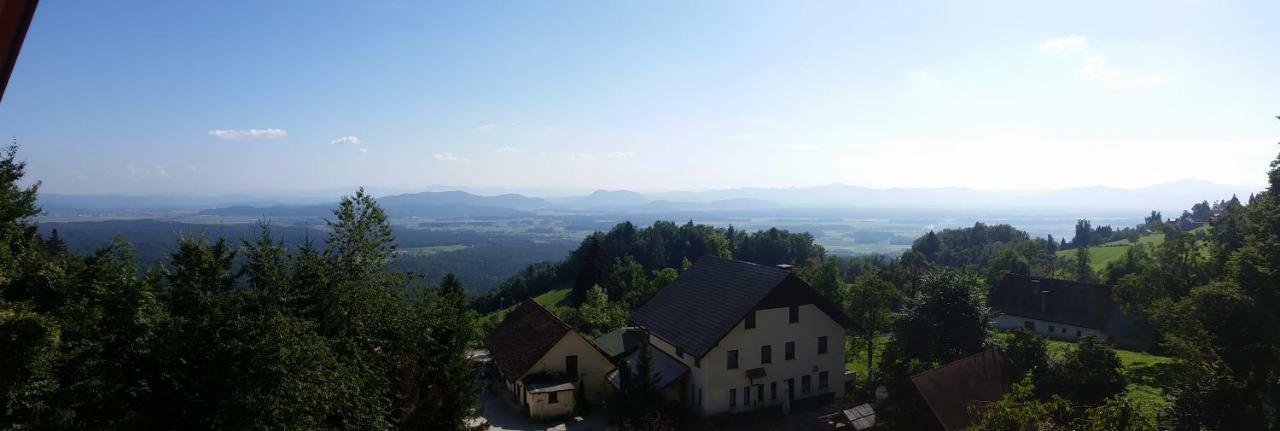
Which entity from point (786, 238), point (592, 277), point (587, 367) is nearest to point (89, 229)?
point (592, 277)

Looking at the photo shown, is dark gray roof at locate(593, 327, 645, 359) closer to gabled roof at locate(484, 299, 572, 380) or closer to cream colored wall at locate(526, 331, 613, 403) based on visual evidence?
cream colored wall at locate(526, 331, 613, 403)

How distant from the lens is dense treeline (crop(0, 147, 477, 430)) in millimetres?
11484

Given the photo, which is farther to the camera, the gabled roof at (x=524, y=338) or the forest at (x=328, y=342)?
the gabled roof at (x=524, y=338)

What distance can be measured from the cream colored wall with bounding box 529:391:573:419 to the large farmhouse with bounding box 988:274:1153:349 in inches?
1346

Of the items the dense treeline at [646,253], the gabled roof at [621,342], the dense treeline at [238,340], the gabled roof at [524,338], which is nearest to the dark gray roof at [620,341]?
the gabled roof at [621,342]

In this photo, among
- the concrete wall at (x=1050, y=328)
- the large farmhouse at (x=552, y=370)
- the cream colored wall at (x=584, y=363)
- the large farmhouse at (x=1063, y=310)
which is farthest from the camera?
the concrete wall at (x=1050, y=328)

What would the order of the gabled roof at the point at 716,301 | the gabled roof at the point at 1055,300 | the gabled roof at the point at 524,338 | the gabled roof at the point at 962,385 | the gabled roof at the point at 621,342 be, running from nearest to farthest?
the gabled roof at the point at 962,385 < the gabled roof at the point at 716,301 < the gabled roof at the point at 524,338 < the gabled roof at the point at 621,342 < the gabled roof at the point at 1055,300

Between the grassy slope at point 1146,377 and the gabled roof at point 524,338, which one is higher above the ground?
the gabled roof at point 524,338

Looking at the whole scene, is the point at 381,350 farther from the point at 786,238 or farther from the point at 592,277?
the point at 786,238

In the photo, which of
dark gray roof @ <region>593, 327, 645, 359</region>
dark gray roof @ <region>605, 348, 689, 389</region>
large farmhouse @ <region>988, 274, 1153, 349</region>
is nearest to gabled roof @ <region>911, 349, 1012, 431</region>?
dark gray roof @ <region>605, 348, 689, 389</region>

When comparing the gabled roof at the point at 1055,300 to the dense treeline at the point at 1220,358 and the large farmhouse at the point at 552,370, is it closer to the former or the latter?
the dense treeline at the point at 1220,358

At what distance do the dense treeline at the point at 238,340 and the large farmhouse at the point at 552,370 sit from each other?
10.7 metres

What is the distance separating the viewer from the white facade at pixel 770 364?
25656 millimetres

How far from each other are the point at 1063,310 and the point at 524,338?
4382 centimetres
